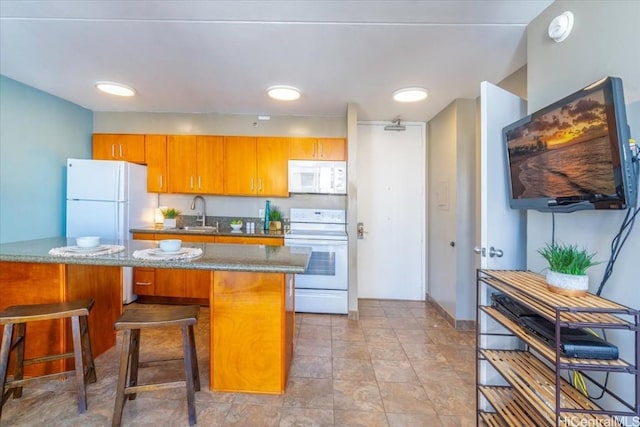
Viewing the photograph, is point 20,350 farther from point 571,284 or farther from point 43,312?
point 571,284

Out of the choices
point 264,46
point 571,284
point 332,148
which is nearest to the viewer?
point 571,284

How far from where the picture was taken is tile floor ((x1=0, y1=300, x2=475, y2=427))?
5.45 ft

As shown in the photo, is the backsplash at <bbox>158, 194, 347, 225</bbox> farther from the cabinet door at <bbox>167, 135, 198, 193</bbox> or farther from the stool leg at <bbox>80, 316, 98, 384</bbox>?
the stool leg at <bbox>80, 316, 98, 384</bbox>

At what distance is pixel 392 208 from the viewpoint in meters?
3.85

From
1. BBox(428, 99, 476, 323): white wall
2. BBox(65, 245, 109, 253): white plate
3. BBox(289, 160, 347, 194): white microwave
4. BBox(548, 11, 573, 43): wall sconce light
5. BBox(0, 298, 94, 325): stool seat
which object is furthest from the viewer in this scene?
BBox(289, 160, 347, 194): white microwave

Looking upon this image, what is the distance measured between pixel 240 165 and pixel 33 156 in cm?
→ 211

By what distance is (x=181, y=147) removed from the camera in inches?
146

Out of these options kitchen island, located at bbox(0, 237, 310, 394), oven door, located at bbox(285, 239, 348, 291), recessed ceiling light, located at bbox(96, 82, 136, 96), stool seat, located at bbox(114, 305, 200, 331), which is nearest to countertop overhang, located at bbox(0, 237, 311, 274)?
kitchen island, located at bbox(0, 237, 310, 394)

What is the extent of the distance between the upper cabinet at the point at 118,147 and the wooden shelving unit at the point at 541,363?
4.08 metres

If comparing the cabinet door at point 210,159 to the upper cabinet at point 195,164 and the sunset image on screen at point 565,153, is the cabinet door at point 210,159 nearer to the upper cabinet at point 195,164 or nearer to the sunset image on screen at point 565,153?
the upper cabinet at point 195,164

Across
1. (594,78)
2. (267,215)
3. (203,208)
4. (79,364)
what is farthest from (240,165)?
(594,78)

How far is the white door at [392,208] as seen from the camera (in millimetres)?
3842

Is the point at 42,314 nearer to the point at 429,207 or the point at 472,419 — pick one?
the point at 472,419

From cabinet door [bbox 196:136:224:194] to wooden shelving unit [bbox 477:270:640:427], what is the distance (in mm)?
3181
